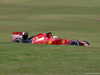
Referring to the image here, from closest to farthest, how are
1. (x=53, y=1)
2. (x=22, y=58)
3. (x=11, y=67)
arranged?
(x=11, y=67), (x=22, y=58), (x=53, y=1)

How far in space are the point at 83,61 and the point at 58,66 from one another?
1.15 meters

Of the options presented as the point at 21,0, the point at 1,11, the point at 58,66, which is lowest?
the point at 58,66

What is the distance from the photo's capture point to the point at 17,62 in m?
9.63

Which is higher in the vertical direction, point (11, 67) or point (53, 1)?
point (53, 1)

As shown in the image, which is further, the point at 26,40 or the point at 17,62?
the point at 26,40

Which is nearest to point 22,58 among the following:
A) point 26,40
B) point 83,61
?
point 83,61

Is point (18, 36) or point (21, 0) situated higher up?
point (21, 0)

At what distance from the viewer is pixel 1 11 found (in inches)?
1731

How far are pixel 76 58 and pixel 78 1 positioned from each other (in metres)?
48.7

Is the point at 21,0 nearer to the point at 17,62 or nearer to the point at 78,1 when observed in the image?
the point at 78,1

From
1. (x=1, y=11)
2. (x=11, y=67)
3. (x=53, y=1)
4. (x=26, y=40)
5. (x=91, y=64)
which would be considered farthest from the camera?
(x=53, y=1)

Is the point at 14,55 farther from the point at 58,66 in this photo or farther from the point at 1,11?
the point at 1,11

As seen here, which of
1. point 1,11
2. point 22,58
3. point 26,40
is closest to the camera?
point 22,58

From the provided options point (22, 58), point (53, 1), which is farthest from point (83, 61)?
point (53, 1)
